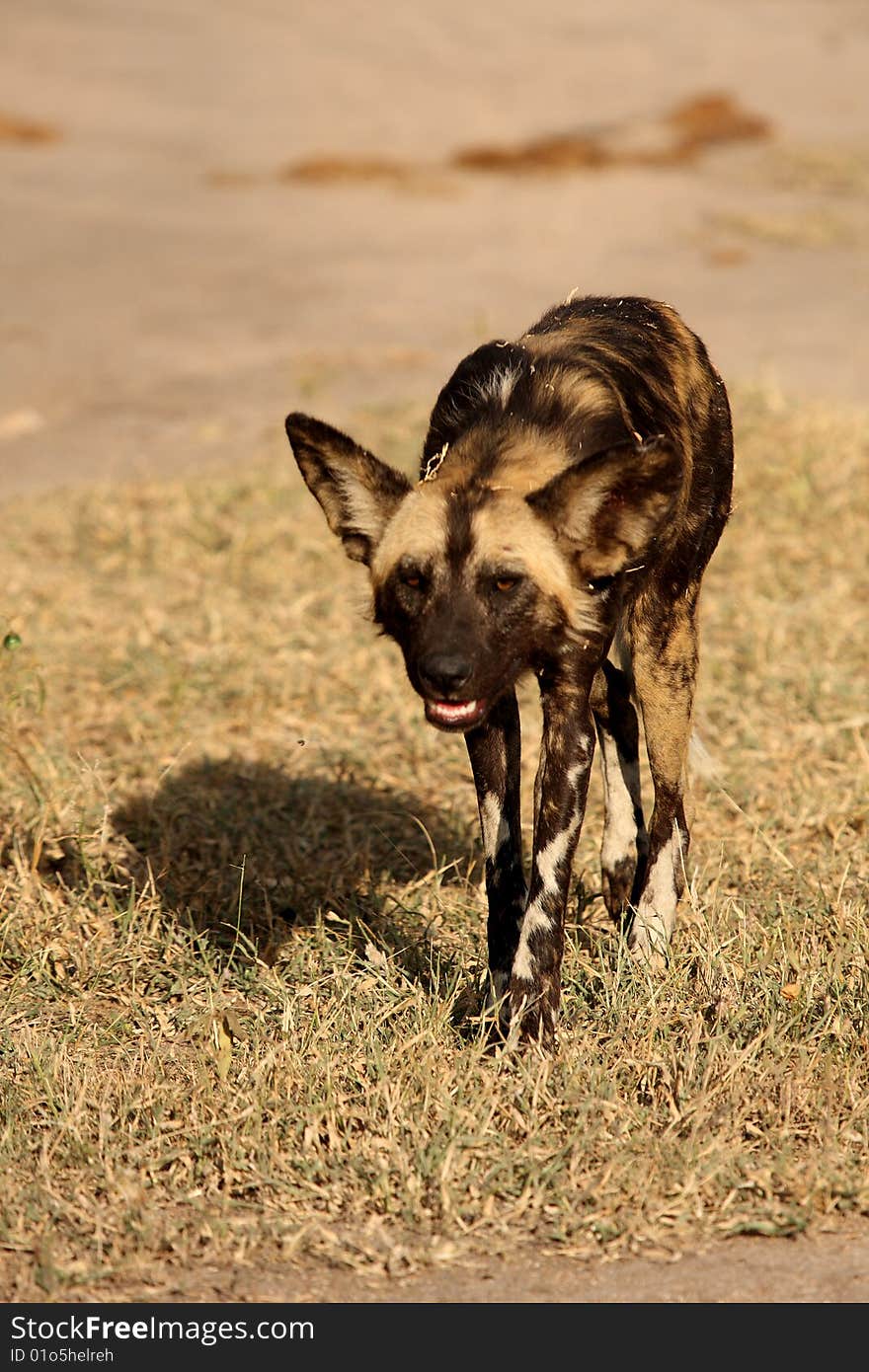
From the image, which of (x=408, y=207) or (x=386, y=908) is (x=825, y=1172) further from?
(x=408, y=207)

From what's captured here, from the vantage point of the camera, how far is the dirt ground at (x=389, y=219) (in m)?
9.50

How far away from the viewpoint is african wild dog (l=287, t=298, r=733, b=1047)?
10.8 ft

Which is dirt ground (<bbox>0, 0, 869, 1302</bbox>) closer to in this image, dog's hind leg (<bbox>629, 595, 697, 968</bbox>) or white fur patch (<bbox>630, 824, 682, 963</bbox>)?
white fur patch (<bbox>630, 824, 682, 963</bbox>)

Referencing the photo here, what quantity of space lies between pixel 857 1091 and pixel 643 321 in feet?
6.00

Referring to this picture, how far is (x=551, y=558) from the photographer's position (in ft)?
11.0

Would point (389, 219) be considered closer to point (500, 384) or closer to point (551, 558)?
point (500, 384)

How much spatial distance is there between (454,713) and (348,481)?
21.1 inches

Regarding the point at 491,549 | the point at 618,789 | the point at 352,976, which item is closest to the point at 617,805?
the point at 618,789

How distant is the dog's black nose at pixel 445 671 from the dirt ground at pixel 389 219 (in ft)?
3.41

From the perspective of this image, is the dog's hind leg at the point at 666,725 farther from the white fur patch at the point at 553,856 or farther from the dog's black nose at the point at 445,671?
the dog's black nose at the point at 445,671

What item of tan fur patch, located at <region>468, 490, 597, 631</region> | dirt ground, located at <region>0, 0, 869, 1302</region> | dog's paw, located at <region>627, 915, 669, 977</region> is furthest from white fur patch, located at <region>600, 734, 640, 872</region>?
dirt ground, located at <region>0, 0, 869, 1302</region>

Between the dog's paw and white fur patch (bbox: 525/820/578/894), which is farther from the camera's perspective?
the dog's paw

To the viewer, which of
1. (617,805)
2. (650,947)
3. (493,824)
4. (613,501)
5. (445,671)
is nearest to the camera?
(445,671)

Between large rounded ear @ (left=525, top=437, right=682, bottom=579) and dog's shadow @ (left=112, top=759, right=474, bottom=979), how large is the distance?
1.09 m
